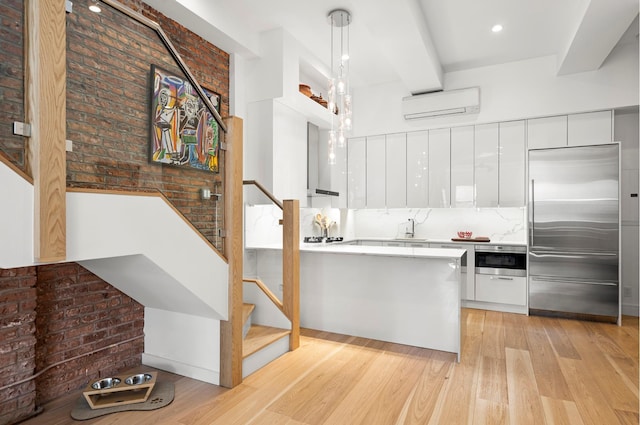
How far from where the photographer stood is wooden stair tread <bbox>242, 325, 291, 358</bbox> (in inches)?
116

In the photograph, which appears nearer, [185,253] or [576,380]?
[185,253]

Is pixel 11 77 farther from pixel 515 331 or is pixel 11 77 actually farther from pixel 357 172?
pixel 357 172

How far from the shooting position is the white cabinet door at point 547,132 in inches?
184

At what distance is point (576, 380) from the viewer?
2.74 metres

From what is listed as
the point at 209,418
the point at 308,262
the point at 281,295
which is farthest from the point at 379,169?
the point at 209,418

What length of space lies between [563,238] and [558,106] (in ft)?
5.59

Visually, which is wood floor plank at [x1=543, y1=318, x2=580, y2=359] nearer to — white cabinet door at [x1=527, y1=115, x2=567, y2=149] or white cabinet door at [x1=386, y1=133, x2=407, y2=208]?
white cabinet door at [x1=527, y1=115, x2=567, y2=149]

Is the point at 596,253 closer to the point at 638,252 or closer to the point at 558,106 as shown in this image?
the point at 638,252

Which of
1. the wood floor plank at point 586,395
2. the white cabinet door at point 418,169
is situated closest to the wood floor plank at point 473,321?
the wood floor plank at point 586,395

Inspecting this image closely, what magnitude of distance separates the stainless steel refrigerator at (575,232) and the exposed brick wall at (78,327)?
444cm

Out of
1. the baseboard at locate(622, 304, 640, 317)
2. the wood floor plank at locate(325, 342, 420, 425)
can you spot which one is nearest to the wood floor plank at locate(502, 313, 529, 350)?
the wood floor plank at locate(325, 342, 420, 425)

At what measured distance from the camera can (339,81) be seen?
318cm

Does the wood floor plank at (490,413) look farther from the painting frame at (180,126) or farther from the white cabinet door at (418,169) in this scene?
the white cabinet door at (418,169)

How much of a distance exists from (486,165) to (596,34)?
189cm
